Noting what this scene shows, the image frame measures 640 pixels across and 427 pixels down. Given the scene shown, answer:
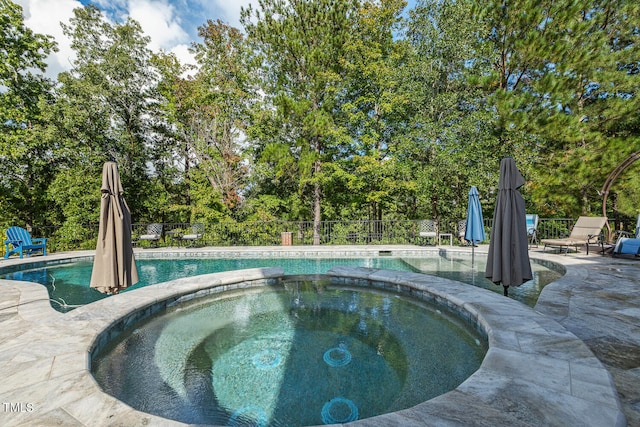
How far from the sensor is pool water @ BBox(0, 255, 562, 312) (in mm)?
5375

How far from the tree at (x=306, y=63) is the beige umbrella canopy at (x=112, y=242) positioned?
28.2 ft

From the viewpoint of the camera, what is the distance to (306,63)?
12.1m

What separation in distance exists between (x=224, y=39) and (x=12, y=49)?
869 cm

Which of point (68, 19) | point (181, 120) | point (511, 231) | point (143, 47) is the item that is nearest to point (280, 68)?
point (181, 120)

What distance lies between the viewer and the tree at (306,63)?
11.7 meters

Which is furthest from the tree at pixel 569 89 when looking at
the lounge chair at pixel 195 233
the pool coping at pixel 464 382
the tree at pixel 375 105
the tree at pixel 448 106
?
the lounge chair at pixel 195 233

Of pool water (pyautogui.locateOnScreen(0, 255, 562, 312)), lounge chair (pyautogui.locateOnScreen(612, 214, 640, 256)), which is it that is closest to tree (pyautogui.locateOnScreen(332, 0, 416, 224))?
pool water (pyautogui.locateOnScreen(0, 255, 562, 312))

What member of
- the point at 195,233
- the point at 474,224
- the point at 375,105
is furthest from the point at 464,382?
the point at 375,105

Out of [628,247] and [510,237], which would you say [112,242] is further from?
[628,247]

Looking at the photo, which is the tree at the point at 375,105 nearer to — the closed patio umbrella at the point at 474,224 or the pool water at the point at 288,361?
the closed patio umbrella at the point at 474,224

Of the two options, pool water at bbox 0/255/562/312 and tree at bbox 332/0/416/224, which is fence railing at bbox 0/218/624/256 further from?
pool water at bbox 0/255/562/312

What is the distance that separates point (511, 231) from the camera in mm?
3859

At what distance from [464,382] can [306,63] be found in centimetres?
1261

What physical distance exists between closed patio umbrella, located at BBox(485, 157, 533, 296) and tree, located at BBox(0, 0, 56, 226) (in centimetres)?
1636
